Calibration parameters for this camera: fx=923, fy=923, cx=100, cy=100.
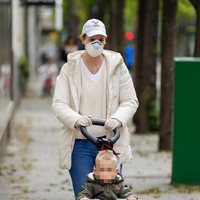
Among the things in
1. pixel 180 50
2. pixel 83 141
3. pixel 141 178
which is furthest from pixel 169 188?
pixel 180 50

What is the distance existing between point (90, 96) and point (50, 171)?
6178 mm

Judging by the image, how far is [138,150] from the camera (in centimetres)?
1661

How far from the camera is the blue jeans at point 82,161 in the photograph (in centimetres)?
731

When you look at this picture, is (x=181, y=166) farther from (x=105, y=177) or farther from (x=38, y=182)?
(x=105, y=177)

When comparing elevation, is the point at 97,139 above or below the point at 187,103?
above

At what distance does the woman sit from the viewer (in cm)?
729

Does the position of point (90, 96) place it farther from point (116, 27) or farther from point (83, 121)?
point (116, 27)

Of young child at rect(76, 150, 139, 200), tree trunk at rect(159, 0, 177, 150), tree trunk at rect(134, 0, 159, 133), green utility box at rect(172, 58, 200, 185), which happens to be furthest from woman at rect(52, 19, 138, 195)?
tree trunk at rect(134, 0, 159, 133)

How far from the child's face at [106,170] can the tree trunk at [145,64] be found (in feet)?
42.0

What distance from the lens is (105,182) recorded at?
6.39 m

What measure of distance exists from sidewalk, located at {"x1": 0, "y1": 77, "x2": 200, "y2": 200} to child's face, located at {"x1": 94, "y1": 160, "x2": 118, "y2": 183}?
4196 mm

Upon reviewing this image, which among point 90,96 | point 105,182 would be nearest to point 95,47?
point 90,96

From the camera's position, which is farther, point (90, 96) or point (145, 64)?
point (145, 64)

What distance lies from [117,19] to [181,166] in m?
14.8
